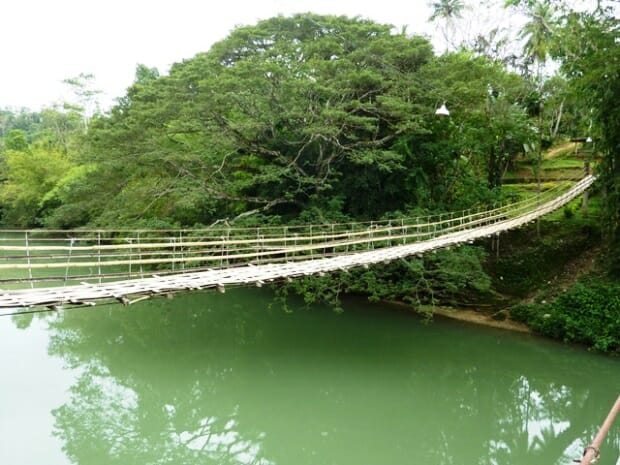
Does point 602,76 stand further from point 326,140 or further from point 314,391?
point 314,391

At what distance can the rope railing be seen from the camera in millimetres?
4875

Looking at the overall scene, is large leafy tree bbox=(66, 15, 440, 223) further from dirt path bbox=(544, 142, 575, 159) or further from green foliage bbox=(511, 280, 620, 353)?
dirt path bbox=(544, 142, 575, 159)

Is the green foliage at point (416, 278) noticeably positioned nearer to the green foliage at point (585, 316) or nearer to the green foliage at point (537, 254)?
the green foliage at point (585, 316)

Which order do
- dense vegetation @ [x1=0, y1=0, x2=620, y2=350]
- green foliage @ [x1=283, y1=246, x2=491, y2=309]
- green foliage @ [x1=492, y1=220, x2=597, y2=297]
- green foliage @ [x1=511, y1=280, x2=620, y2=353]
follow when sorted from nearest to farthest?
green foliage @ [x1=511, y1=280, x2=620, y2=353] → green foliage @ [x1=283, y1=246, x2=491, y2=309] → dense vegetation @ [x1=0, y1=0, x2=620, y2=350] → green foliage @ [x1=492, y1=220, x2=597, y2=297]

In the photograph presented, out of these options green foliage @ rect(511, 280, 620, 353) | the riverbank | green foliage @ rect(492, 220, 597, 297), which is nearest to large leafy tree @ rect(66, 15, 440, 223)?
the riverbank

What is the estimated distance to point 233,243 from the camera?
6766mm

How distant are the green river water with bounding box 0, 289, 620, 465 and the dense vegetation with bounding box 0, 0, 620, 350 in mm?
1252

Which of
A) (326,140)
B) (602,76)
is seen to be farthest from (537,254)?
(326,140)

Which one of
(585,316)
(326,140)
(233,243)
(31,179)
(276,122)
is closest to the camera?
(233,243)

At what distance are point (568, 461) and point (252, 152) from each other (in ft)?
32.7

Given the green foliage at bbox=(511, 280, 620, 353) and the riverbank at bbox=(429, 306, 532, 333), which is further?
the riverbank at bbox=(429, 306, 532, 333)

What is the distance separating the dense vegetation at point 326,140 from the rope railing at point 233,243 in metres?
0.52

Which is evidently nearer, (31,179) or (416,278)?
(416,278)

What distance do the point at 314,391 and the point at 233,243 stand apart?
268 centimetres
